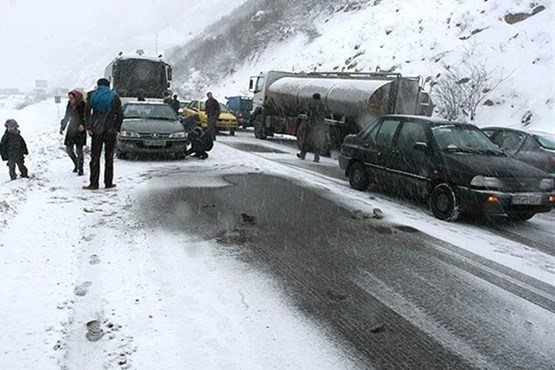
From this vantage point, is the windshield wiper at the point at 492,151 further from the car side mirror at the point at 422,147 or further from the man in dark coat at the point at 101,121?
the man in dark coat at the point at 101,121

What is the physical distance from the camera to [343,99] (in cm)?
1631

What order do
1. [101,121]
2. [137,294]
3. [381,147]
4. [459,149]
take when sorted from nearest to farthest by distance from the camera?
[137,294], [459,149], [101,121], [381,147]

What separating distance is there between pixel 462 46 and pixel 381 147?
16.5 m

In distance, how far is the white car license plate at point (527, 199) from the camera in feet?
24.7

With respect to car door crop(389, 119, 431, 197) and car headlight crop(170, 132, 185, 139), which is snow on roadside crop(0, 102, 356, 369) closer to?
car door crop(389, 119, 431, 197)

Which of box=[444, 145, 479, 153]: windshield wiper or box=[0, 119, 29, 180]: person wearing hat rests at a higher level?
box=[444, 145, 479, 153]: windshield wiper

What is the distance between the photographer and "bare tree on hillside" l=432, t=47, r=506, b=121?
19.3 metres

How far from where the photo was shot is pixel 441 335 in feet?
13.1

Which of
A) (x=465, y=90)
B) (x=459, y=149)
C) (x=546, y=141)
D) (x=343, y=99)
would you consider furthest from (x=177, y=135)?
(x=465, y=90)

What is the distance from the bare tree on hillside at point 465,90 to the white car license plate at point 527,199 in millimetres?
12294

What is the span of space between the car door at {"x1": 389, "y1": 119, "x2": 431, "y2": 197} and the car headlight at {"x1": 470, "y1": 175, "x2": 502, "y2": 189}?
3.10 ft

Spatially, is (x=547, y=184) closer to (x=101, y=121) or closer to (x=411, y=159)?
(x=411, y=159)

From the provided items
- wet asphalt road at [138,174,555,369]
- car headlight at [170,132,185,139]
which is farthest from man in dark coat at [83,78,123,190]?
car headlight at [170,132,185,139]

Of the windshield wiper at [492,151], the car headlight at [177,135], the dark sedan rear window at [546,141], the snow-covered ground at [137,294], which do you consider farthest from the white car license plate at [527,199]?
the car headlight at [177,135]
